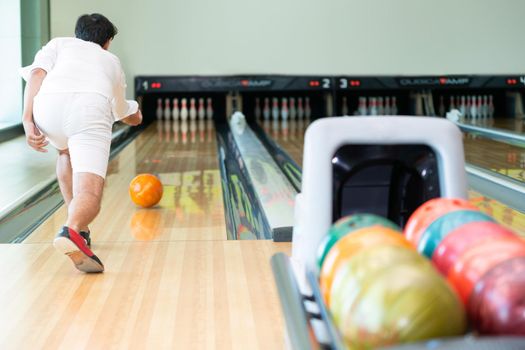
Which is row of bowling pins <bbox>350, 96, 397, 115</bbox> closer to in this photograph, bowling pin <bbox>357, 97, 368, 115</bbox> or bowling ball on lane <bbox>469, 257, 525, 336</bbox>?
bowling pin <bbox>357, 97, 368, 115</bbox>

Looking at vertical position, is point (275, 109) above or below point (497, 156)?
above

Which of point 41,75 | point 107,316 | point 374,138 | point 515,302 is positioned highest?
point 41,75

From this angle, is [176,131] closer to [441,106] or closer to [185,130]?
[185,130]

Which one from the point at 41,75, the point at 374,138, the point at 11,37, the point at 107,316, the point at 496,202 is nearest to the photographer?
the point at 374,138

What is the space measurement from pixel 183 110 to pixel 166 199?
4.37 metres

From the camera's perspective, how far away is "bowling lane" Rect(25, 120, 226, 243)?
328cm

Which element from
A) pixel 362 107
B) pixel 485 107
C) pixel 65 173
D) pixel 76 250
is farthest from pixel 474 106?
pixel 76 250

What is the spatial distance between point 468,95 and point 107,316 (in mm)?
7309

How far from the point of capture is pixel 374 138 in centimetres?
151

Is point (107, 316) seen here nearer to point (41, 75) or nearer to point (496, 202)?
point (41, 75)

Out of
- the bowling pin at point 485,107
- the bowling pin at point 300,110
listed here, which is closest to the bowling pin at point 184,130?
the bowling pin at point 300,110

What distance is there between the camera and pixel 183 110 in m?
8.31

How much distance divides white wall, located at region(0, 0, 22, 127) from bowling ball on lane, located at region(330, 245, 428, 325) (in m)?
6.66

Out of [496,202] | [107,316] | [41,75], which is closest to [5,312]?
[107,316]
